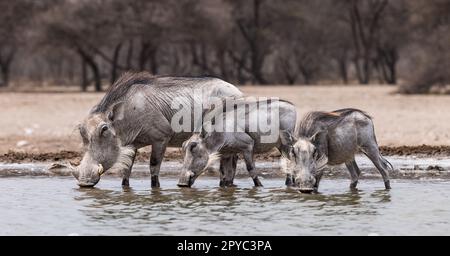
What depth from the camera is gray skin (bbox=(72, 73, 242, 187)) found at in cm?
1112

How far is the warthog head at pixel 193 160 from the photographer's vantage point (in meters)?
10.8

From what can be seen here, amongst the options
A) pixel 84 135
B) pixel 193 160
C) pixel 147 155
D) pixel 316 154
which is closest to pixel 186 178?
pixel 193 160

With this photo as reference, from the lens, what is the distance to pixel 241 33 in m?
59.2

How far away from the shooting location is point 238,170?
13867mm

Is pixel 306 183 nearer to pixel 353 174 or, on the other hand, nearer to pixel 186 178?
pixel 353 174

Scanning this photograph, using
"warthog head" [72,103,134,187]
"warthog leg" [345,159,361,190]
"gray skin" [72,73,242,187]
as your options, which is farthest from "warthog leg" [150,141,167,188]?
"warthog leg" [345,159,361,190]

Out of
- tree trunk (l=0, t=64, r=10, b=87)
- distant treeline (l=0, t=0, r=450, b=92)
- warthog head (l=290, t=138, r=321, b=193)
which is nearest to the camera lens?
warthog head (l=290, t=138, r=321, b=193)

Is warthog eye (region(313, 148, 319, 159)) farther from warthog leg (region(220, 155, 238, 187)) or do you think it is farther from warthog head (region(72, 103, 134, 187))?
warthog head (region(72, 103, 134, 187))

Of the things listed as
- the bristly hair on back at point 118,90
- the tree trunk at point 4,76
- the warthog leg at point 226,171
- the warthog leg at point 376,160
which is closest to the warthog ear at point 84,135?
the bristly hair on back at point 118,90

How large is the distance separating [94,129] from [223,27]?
126ft

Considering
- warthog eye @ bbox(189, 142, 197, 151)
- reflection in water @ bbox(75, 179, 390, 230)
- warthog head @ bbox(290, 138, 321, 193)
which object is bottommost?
reflection in water @ bbox(75, 179, 390, 230)

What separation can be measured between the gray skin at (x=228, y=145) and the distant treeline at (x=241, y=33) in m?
18.5

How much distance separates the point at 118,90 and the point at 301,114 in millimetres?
13567
